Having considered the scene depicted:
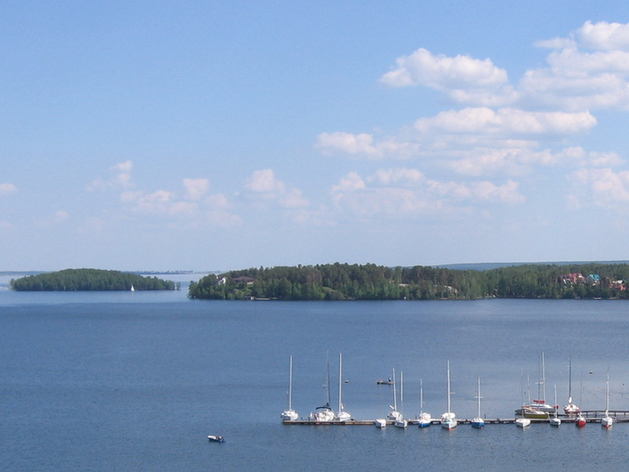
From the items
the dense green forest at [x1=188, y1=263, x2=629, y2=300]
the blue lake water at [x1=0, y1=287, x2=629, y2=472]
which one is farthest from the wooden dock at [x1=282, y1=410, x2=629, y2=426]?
the dense green forest at [x1=188, y1=263, x2=629, y2=300]

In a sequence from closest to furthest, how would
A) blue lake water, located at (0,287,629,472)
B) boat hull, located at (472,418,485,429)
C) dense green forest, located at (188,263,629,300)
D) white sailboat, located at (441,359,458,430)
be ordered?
blue lake water, located at (0,287,629,472), white sailboat, located at (441,359,458,430), boat hull, located at (472,418,485,429), dense green forest, located at (188,263,629,300)

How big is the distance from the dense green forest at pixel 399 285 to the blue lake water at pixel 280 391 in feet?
199

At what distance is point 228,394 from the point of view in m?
55.3

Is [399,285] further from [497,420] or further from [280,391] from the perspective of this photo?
[497,420]

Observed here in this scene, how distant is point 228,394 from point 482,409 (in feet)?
50.7

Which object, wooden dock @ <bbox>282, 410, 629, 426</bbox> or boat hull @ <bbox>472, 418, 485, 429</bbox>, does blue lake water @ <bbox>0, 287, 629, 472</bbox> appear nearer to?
boat hull @ <bbox>472, 418, 485, 429</bbox>

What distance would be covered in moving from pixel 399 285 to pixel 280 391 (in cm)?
12329

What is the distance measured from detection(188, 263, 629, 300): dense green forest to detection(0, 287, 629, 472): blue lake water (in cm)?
6059

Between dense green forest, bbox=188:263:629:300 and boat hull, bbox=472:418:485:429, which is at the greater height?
dense green forest, bbox=188:263:629:300

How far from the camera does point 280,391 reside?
2211 inches

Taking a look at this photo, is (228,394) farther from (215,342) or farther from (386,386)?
(215,342)

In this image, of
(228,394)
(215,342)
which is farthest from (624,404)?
(215,342)

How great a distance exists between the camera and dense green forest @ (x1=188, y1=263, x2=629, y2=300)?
176500 millimetres

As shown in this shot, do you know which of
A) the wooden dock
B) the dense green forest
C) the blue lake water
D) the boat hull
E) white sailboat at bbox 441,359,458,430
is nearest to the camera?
the blue lake water
